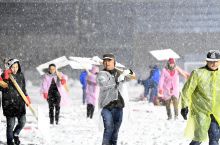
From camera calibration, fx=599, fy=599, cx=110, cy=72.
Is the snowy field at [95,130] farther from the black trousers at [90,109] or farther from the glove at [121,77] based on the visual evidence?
the glove at [121,77]

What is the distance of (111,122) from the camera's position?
7703mm

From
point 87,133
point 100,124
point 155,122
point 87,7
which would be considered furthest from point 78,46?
point 100,124

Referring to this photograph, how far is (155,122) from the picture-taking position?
12.8 m

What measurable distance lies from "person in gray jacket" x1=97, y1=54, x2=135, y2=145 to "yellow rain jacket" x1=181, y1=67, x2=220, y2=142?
3.96ft

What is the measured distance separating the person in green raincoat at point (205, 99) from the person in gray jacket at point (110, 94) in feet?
3.96

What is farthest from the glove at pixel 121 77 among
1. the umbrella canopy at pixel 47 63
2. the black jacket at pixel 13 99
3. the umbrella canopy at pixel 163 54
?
the umbrella canopy at pixel 163 54

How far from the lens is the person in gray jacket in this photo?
765cm

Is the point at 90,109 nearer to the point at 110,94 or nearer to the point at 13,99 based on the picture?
the point at 13,99

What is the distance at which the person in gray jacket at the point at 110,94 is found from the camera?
765 cm

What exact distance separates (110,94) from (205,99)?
1.44m

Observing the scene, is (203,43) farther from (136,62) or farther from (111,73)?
(111,73)

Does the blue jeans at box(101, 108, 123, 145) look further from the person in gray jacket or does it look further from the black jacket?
the black jacket

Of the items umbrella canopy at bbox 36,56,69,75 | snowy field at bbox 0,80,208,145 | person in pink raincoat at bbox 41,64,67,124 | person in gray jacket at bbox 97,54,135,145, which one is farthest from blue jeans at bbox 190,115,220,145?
umbrella canopy at bbox 36,56,69,75

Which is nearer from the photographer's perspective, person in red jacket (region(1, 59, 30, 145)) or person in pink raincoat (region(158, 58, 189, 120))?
person in red jacket (region(1, 59, 30, 145))
